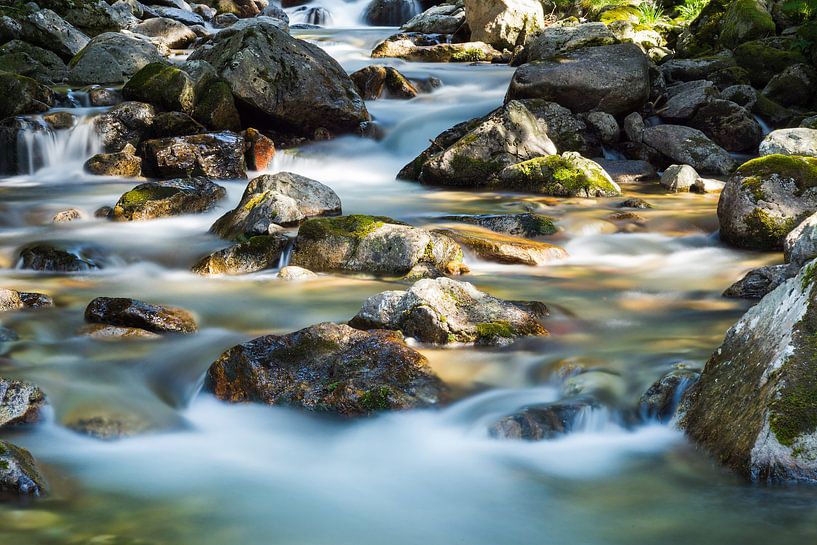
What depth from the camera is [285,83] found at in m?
13.9

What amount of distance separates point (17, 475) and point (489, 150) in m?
9.87

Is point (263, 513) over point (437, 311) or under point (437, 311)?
under

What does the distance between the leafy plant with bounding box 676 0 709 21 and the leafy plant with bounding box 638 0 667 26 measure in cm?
48

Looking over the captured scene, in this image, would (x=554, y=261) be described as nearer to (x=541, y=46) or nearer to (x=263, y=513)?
(x=263, y=513)

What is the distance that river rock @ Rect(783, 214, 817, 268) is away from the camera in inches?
250

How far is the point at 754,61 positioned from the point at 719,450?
1503 cm

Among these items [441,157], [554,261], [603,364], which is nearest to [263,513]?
[603,364]

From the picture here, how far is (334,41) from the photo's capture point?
2245 centimetres

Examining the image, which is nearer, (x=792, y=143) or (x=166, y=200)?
(x=166, y=200)

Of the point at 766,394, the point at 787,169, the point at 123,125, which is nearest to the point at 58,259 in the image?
the point at 123,125

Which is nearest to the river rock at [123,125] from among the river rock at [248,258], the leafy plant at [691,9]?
the river rock at [248,258]

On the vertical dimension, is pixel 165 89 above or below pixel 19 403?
above

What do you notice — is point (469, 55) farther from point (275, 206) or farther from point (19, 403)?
point (19, 403)

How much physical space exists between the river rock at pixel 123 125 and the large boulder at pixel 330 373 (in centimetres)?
926
